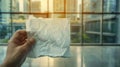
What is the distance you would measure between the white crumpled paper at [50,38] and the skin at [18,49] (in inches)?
1.1

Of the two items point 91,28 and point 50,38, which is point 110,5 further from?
point 50,38

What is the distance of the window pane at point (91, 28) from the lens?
535 inches

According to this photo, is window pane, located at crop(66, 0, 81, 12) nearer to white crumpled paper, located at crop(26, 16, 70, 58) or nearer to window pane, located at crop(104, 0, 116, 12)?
window pane, located at crop(104, 0, 116, 12)

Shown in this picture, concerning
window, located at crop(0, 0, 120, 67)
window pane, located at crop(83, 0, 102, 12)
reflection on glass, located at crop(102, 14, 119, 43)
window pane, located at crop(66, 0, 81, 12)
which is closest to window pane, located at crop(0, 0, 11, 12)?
window, located at crop(0, 0, 120, 67)

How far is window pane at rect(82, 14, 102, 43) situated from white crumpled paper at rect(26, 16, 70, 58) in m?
12.7

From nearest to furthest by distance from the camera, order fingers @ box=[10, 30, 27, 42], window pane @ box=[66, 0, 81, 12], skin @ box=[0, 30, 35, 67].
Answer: skin @ box=[0, 30, 35, 67] → fingers @ box=[10, 30, 27, 42] → window pane @ box=[66, 0, 81, 12]

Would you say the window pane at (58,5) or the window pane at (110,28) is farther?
the window pane at (110,28)

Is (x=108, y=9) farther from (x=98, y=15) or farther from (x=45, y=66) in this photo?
(x=45, y=66)

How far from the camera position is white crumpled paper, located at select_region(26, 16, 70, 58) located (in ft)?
3.02

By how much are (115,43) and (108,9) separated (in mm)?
1691

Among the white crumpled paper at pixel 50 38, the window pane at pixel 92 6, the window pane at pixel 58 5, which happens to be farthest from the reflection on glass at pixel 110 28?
the white crumpled paper at pixel 50 38

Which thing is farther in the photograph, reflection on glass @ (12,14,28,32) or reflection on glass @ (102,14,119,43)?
reflection on glass @ (102,14,119,43)

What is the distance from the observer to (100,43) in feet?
44.3

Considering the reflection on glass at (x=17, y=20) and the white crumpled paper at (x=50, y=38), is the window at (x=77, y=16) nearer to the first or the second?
the reflection on glass at (x=17, y=20)
